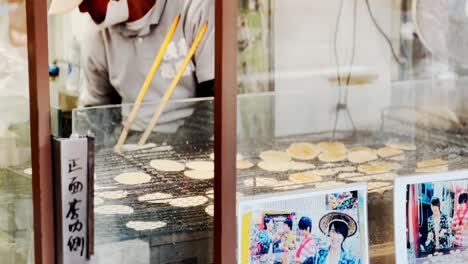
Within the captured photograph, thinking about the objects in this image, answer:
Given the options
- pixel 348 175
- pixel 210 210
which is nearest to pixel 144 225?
pixel 210 210

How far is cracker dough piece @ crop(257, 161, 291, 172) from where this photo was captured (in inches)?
86.2

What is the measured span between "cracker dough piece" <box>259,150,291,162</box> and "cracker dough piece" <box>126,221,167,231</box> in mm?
440

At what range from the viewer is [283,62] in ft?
8.97

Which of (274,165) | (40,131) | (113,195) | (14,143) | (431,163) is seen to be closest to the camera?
(40,131)

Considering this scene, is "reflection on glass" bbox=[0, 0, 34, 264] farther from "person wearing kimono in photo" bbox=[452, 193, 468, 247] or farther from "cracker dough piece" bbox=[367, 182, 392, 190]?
"person wearing kimono in photo" bbox=[452, 193, 468, 247]

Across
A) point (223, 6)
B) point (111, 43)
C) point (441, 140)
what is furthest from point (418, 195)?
point (111, 43)

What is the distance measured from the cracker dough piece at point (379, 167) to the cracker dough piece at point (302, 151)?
0.15 m

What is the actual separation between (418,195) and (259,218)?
48 centimetres

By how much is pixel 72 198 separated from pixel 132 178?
24 cm

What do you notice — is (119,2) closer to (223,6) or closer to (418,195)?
(223,6)

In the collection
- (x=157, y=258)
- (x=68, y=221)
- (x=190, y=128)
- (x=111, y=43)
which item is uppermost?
(x=111, y=43)

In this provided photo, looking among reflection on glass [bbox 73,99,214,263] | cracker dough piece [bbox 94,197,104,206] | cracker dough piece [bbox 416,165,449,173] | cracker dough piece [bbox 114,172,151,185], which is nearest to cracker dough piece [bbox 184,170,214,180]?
reflection on glass [bbox 73,99,214,263]

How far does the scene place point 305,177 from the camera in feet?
7.16

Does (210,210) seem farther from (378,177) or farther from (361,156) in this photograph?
(361,156)
